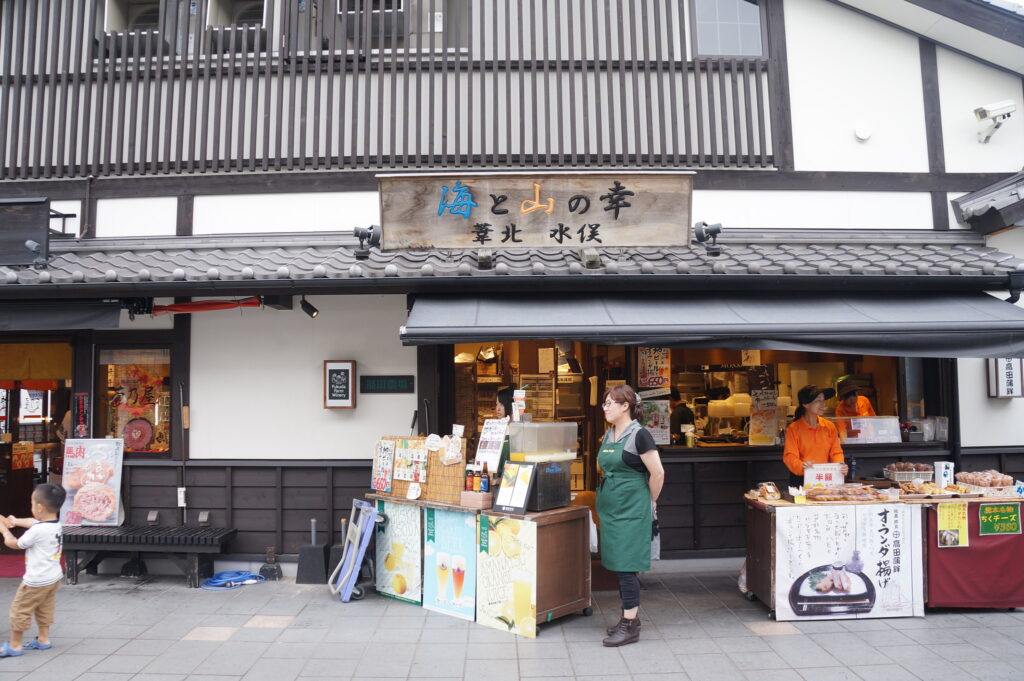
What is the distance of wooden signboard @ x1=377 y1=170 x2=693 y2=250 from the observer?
245 inches

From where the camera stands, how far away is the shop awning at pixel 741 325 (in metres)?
5.78

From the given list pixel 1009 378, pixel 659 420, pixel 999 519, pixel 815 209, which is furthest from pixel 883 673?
pixel 815 209

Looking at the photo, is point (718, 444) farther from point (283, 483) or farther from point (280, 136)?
point (280, 136)

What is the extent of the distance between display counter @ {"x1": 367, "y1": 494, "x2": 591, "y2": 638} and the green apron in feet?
1.71

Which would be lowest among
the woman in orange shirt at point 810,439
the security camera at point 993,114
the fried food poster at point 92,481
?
the fried food poster at point 92,481

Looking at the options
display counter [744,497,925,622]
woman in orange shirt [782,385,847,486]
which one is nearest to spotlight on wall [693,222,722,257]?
woman in orange shirt [782,385,847,486]

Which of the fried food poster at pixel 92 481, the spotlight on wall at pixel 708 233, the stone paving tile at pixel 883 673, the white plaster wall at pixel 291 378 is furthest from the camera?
the white plaster wall at pixel 291 378

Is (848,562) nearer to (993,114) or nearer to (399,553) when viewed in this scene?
(399,553)

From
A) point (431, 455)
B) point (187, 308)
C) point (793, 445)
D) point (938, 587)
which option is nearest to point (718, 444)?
point (793, 445)

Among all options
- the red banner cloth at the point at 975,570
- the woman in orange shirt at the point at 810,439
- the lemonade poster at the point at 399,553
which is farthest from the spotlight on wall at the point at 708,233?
the lemonade poster at the point at 399,553

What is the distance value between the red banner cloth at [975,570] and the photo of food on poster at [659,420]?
272 cm

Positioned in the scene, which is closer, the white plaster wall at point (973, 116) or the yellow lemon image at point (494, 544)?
the yellow lemon image at point (494, 544)

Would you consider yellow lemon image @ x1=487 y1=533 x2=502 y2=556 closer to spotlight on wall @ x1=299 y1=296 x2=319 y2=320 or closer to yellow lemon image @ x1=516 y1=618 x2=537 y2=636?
yellow lemon image @ x1=516 y1=618 x2=537 y2=636

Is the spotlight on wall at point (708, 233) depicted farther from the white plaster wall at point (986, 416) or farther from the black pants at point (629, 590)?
the white plaster wall at point (986, 416)
